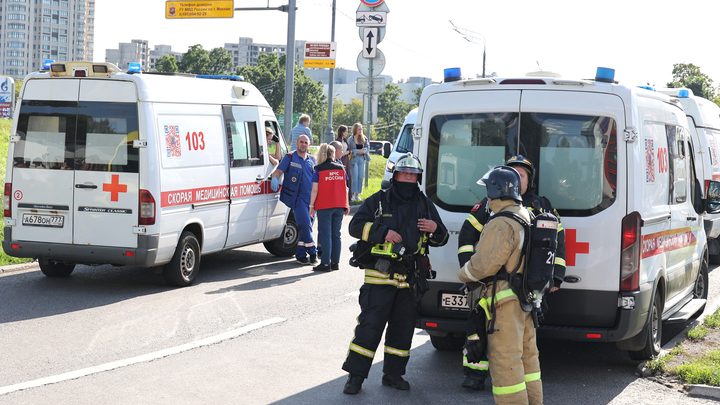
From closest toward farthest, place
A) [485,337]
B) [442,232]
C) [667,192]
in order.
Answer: [485,337]
[442,232]
[667,192]

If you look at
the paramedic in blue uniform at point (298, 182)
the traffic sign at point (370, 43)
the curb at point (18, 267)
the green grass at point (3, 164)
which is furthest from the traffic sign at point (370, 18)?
the curb at point (18, 267)

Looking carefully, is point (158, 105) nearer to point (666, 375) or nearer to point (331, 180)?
point (331, 180)

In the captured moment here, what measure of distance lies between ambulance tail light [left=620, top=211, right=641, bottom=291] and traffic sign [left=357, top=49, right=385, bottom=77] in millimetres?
12910

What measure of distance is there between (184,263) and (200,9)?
550 inches

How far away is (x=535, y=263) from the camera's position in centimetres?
474

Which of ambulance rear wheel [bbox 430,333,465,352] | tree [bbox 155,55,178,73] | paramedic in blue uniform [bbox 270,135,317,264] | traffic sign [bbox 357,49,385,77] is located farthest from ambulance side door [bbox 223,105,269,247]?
tree [bbox 155,55,178,73]

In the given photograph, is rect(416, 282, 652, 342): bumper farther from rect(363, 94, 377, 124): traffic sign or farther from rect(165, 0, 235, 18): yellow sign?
rect(165, 0, 235, 18): yellow sign

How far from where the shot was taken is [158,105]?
8.79m

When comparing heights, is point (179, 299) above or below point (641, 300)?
below

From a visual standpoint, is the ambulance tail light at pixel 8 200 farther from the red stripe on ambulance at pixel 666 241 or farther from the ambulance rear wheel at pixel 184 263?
the red stripe on ambulance at pixel 666 241

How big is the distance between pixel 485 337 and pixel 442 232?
0.93 meters

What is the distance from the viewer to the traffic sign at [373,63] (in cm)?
1794

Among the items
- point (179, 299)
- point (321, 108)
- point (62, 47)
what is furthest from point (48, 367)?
point (62, 47)

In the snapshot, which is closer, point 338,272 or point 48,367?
point 48,367
